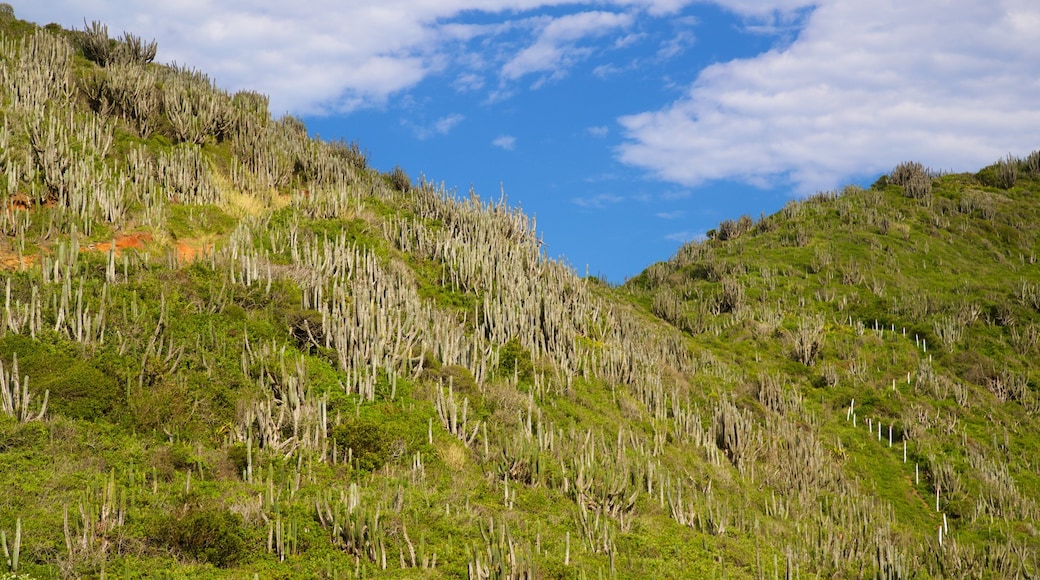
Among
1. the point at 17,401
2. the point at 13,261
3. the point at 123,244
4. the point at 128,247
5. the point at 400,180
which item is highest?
the point at 400,180

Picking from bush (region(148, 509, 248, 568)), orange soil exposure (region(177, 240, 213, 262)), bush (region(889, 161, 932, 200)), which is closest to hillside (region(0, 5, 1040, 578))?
bush (region(148, 509, 248, 568))

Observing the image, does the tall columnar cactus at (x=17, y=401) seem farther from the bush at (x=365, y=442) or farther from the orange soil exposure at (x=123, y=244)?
the orange soil exposure at (x=123, y=244)

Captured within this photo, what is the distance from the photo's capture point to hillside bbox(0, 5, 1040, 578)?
8.67 m

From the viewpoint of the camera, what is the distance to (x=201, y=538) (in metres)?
7.79

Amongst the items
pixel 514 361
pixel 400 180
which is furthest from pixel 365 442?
pixel 400 180

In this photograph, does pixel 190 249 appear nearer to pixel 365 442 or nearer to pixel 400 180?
pixel 365 442

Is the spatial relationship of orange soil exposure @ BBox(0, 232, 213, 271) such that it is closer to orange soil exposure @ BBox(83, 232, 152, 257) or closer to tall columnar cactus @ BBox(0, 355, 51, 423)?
orange soil exposure @ BBox(83, 232, 152, 257)

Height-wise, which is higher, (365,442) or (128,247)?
(128,247)

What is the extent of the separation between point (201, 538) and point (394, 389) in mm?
4435

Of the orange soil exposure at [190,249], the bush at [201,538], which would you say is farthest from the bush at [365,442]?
the orange soil exposure at [190,249]

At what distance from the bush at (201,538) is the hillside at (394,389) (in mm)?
29

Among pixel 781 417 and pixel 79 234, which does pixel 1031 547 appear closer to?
pixel 781 417

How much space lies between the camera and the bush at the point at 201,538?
25.4 ft

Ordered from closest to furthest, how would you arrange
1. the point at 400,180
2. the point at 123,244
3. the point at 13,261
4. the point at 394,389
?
the point at 394,389 → the point at 13,261 → the point at 123,244 → the point at 400,180
